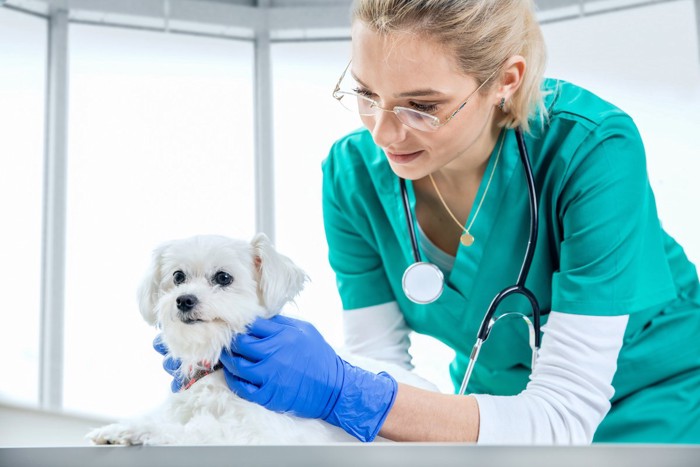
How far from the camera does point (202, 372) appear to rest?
117 cm

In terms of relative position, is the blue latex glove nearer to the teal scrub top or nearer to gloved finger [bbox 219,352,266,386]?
gloved finger [bbox 219,352,266,386]

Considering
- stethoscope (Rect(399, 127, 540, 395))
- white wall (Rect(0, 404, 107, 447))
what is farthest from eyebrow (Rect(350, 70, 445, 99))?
white wall (Rect(0, 404, 107, 447))

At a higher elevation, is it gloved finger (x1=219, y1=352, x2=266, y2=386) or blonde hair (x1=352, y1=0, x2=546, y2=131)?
blonde hair (x1=352, y1=0, x2=546, y2=131)

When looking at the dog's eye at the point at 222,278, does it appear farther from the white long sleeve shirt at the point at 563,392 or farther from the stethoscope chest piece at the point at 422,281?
the white long sleeve shirt at the point at 563,392

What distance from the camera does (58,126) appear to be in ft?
10.9

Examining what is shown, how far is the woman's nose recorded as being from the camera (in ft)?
4.08

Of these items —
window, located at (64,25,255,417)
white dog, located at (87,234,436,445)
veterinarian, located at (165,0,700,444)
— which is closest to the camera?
white dog, located at (87,234,436,445)

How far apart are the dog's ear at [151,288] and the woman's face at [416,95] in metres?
0.46

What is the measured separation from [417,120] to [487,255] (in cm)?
35

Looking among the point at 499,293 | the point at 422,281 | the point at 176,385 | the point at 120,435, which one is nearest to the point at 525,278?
the point at 499,293

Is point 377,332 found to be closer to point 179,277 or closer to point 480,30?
point 179,277

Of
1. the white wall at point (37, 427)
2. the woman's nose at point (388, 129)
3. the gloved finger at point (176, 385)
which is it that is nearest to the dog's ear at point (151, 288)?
the gloved finger at point (176, 385)

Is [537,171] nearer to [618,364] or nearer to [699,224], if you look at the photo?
[618,364]

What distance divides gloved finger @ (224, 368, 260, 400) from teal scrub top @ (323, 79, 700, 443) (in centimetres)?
49
